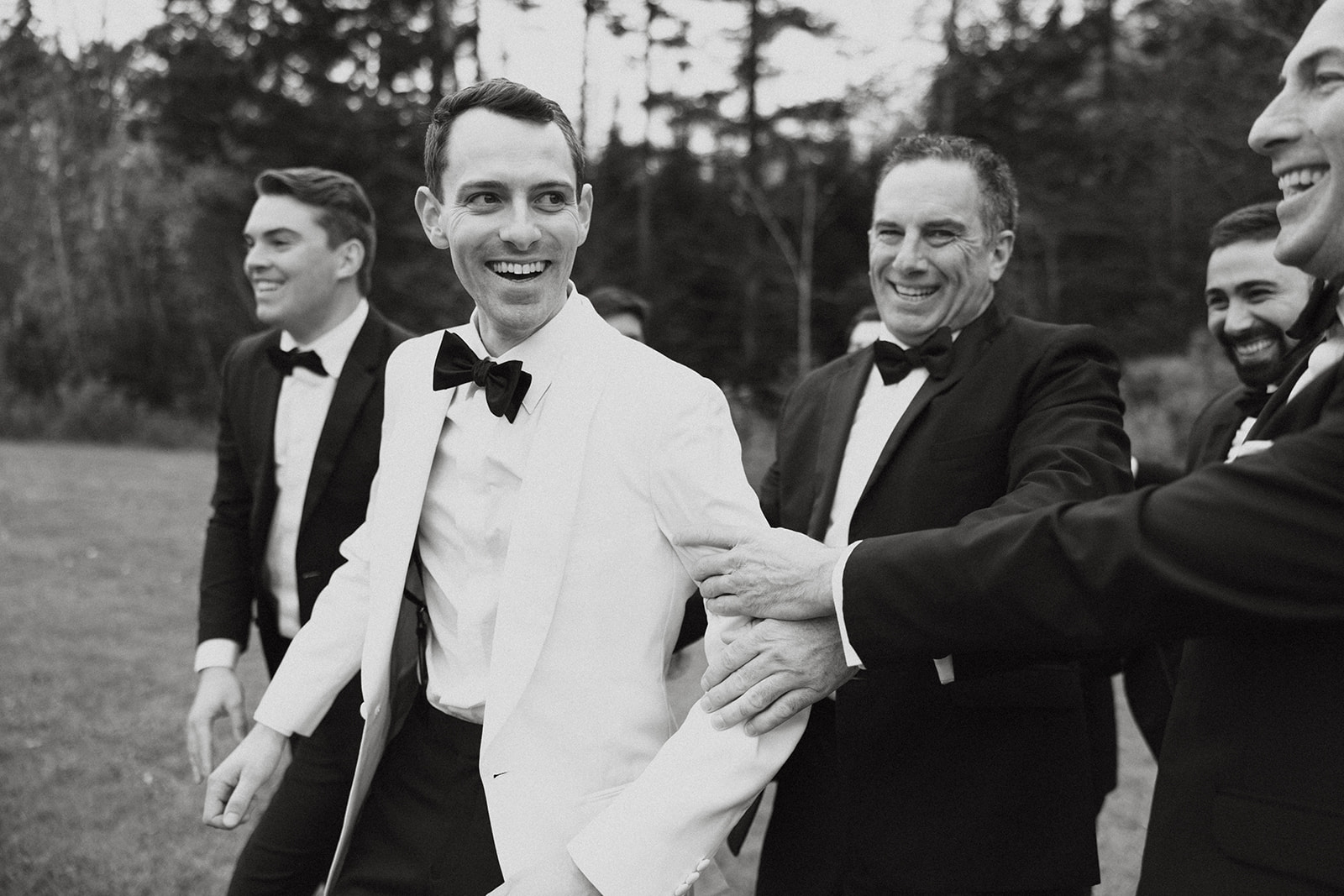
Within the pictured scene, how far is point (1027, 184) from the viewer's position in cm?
2461

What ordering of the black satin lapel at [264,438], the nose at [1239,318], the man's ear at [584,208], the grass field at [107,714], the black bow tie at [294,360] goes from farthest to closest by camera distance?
the grass field at [107,714] → the black bow tie at [294,360] → the black satin lapel at [264,438] → the nose at [1239,318] → the man's ear at [584,208]

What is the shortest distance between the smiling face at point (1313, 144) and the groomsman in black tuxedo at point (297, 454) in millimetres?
2880

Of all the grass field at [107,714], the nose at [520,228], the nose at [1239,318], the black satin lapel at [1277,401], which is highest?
the nose at [520,228]

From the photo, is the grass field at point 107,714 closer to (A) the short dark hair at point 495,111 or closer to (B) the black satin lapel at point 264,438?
(B) the black satin lapel at point 264,438

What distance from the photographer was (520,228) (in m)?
2.48

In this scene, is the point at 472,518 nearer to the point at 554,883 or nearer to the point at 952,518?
the point at 554,883

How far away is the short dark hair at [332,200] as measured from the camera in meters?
4.38

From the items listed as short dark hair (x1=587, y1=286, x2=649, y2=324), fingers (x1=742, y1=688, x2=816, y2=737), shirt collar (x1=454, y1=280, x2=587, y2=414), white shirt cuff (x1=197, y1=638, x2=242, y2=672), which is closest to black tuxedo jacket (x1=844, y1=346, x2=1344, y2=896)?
fingers (x1=742, y1=688, x2=816, y2=737)

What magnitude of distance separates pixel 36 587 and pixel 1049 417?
36.2ft

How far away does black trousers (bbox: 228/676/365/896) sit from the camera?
3252 mm

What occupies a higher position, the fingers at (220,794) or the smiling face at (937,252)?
the smiling face at (937,252)

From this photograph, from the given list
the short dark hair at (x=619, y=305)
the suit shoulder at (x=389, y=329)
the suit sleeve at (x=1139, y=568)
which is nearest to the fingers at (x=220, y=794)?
the suit sleeve at (x=1139, y=568)

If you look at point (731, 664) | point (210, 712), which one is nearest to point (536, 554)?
point (731, 664)

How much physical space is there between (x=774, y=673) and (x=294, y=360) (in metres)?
2.74
